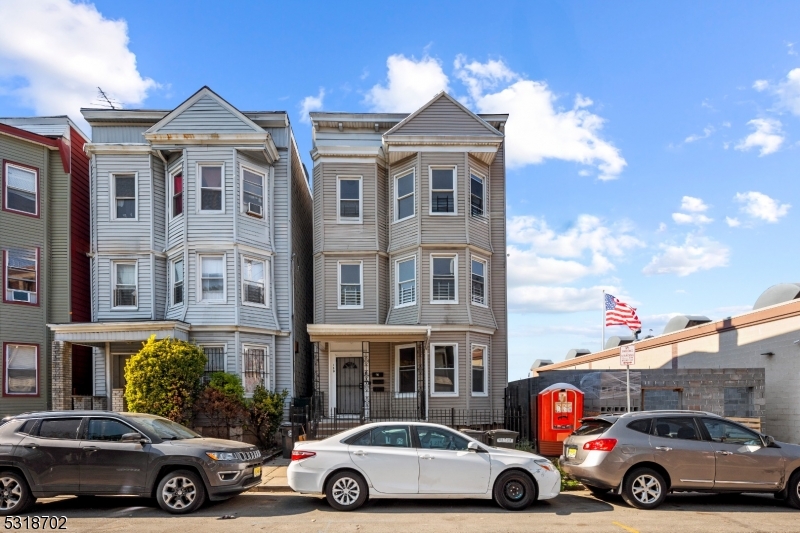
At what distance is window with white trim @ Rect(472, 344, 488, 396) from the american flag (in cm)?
452

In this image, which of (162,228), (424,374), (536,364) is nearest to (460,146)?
(424,374)

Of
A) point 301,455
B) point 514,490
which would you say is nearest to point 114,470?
point 301,455

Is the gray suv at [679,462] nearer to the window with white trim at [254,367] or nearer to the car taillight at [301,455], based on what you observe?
the car taillight at [301,455]

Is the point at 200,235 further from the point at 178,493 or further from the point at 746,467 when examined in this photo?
the point at 746,467

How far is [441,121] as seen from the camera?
19906 mm

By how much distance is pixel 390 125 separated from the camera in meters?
20.7

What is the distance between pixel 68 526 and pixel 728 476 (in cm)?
1028

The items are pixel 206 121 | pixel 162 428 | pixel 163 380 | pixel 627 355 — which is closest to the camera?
pixel 162 428

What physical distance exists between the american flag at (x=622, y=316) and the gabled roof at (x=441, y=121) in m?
6.93

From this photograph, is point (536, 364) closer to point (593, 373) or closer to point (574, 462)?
point (593, 373)

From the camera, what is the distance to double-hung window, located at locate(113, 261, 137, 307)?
771 inches

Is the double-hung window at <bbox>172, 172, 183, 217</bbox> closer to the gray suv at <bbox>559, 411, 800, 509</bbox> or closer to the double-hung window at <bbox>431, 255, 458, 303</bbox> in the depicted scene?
the double-hung window at <bbox>431, 255, 458, 303</bbox>

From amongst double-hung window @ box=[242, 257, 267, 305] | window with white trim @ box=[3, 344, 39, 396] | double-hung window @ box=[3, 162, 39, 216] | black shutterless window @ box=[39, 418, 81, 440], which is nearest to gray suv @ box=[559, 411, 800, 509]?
black shutterless window @ box=[39, 418, 81, 440]

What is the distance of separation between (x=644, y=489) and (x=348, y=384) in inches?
A: 438
